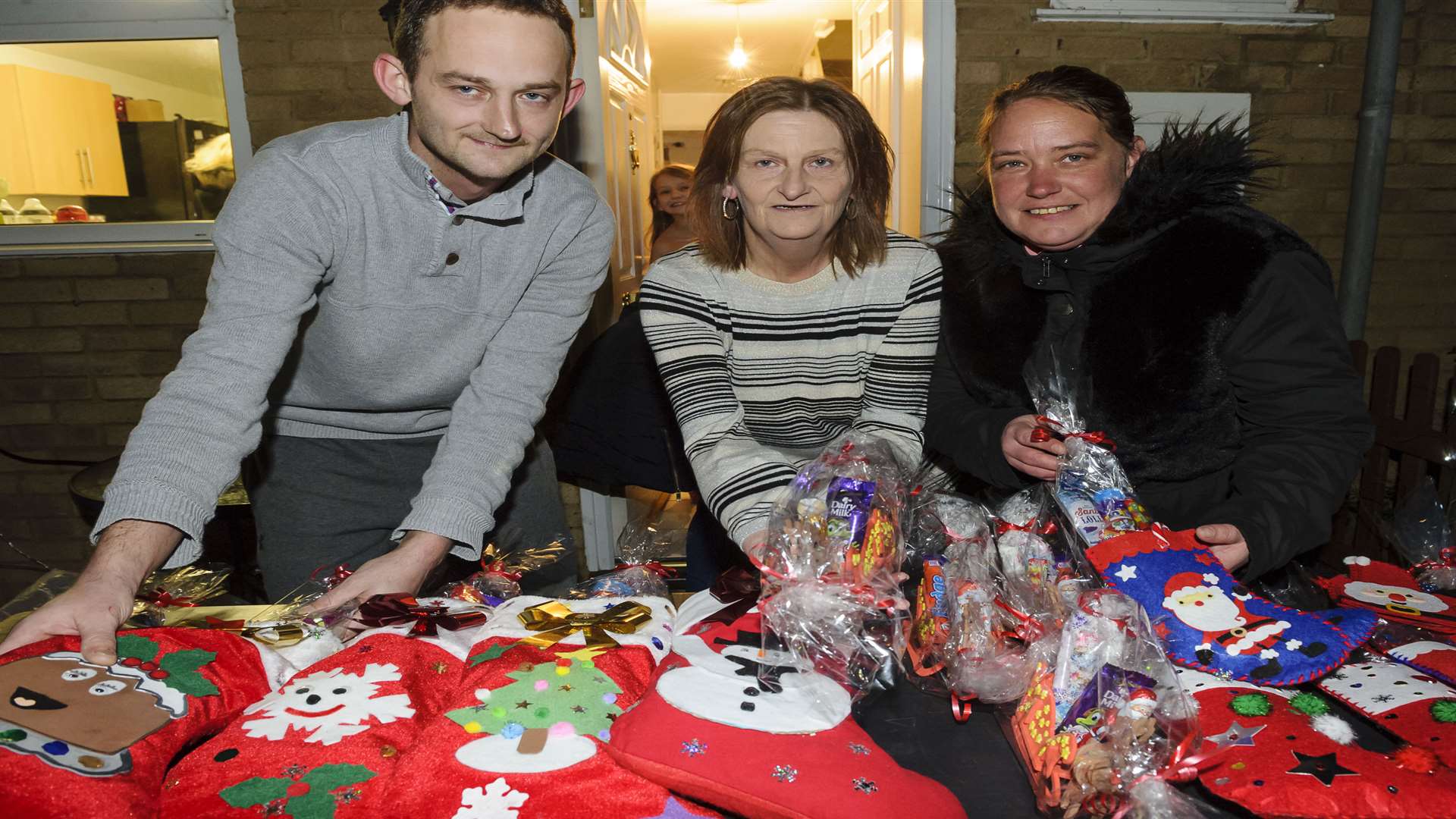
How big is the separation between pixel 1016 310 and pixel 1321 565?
1016mm

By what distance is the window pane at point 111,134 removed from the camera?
4.30 meters

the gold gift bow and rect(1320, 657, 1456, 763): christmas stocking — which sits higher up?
the gold gift bow

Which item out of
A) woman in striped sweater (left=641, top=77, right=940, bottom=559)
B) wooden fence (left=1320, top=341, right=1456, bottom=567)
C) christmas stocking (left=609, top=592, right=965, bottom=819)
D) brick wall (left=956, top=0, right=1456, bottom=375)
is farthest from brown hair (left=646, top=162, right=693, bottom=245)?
christmas stocking (left=609, top=592, right=965, bottom=819)

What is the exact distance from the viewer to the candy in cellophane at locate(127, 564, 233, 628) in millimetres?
1615

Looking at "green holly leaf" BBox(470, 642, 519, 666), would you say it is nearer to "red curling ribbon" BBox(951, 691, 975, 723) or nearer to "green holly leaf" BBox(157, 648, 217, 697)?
"green holly leaf" BBox(157, 648, 217, 697)

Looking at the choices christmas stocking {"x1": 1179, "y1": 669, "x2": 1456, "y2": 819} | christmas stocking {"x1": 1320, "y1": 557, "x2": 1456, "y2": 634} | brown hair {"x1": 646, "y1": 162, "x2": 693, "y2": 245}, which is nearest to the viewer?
christmas stocking {"x1": 1179, "y1": 669, "x2": 1456, "y2": 819}

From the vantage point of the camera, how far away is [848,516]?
1479 mm

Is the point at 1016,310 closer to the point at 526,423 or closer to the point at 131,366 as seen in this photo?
the point at 526,423

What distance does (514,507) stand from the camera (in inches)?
101

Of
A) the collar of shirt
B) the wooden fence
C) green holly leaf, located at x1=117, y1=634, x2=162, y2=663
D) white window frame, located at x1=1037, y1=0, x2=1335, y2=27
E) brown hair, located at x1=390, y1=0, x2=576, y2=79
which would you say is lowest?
the wooden fence

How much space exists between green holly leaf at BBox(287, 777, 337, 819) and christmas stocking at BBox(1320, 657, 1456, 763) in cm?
137

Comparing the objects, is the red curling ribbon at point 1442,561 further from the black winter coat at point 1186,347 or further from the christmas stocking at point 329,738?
the christmas stocking at point 329,738

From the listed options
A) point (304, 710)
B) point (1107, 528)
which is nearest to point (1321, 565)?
point (1107, 528)

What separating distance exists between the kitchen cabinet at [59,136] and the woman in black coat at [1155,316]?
4514 millimetres
